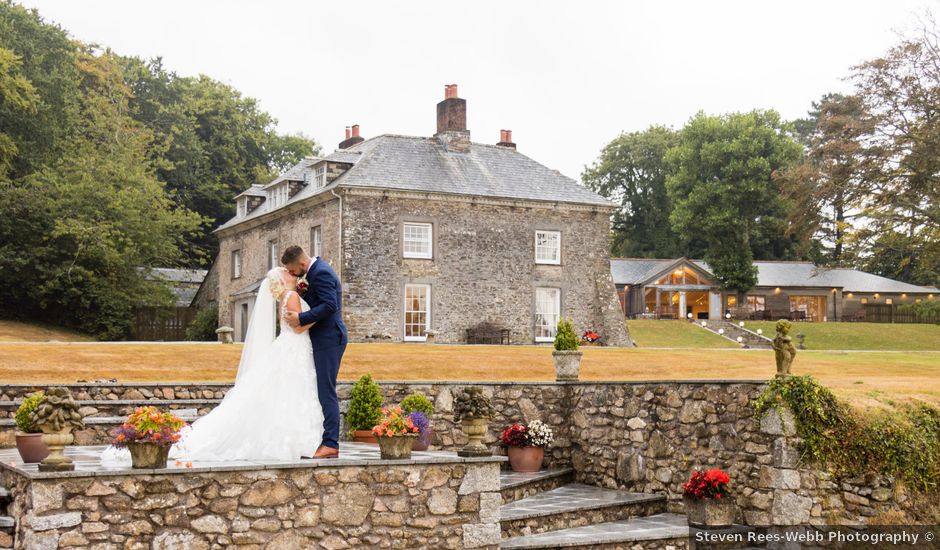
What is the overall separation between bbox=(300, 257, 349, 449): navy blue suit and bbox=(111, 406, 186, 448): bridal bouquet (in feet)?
5.29

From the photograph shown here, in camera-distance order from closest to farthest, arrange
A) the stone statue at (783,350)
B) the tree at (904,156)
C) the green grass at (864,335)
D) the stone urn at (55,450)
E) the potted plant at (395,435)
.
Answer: the stone urn at (55,450) < the potted plant at (395,435) < the stone statue at (783,350) < the tree at (904,156) < the green grass at (864,335)

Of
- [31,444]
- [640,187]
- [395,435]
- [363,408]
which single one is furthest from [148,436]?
[640,187]

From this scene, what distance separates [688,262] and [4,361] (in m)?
45.4

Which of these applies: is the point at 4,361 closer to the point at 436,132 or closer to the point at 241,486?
the point at 241,486

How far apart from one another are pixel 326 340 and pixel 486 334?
23487 mm

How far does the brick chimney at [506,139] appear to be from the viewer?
38922 millimetres

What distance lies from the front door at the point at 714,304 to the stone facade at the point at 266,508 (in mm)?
50450

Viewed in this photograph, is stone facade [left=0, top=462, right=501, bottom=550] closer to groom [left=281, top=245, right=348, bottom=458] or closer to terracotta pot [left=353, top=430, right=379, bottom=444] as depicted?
groom [left=281, top=245, right=348, bottom=458]

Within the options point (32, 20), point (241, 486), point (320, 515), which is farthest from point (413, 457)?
point (32, 20)

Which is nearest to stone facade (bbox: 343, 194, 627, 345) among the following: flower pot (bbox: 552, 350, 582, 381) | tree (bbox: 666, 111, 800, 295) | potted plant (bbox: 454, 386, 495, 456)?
flower pot (bbox: 552, 350, 582, 381)

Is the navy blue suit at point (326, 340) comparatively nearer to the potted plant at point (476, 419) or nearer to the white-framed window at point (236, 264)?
the potted plant at point (476, 419)

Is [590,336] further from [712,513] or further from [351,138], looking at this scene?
[712,513]

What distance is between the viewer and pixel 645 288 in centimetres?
5741

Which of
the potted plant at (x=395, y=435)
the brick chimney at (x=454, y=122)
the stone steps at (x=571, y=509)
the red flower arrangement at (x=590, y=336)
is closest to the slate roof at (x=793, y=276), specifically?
the brick chimney at (x=454, y=122)
